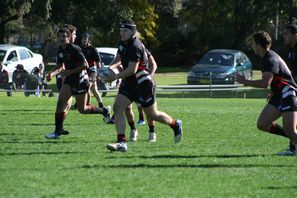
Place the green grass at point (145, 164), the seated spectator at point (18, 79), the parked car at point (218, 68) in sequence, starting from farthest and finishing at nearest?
the parked car at point (218, 68), the seated spectator at point (18, 79), the green grass at point (145, 164)

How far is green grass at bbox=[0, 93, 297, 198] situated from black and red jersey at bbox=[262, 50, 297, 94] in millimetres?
1051

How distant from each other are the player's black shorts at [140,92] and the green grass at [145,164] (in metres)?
0.75

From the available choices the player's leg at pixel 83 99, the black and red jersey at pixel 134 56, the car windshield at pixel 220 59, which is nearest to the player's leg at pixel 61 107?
the player's leg at pixel 83 99

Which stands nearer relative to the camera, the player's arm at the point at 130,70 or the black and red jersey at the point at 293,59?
the player's arm at the point at 130,70

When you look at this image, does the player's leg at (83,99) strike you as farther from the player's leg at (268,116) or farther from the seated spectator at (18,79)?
the seated spectator at (18,79)

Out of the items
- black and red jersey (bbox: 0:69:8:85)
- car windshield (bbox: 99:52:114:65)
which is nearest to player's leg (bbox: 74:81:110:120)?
black and red jersey (bbox: 0:69:8:85)

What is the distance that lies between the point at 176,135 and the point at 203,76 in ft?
65.5

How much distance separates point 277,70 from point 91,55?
7632 mm

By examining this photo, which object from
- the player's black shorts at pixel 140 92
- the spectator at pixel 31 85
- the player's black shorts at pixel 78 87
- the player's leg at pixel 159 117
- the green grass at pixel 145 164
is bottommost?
the spectator at pixel 31 85

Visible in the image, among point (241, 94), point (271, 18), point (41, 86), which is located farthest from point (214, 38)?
point (41, 86)

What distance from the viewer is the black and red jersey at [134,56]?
10289 mm

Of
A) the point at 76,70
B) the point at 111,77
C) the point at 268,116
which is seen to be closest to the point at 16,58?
the point at 76,70

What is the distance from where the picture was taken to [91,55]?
53.8ft

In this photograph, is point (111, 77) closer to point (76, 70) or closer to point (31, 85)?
point (76, 70)
